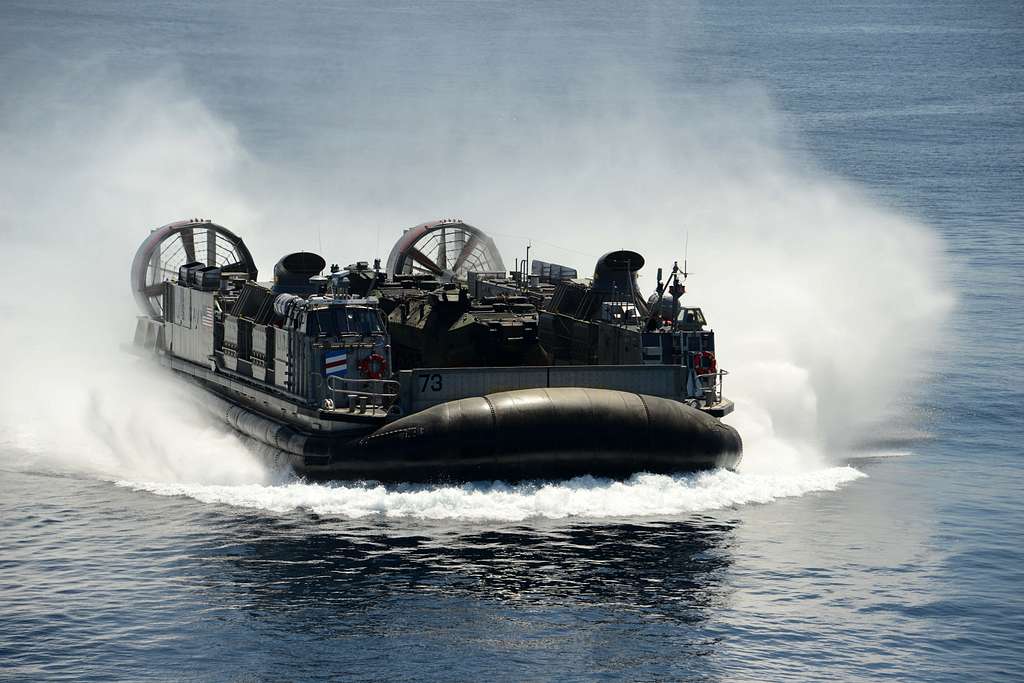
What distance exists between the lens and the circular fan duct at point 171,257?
1757 inches

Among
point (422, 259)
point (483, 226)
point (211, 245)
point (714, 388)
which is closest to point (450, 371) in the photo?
point (714, 388)

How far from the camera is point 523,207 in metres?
70.1

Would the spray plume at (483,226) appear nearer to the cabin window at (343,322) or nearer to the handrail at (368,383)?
the handrail at (368,383)

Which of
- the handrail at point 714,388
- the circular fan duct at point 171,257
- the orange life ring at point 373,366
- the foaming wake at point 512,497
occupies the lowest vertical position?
the foaming wake at point 512,497

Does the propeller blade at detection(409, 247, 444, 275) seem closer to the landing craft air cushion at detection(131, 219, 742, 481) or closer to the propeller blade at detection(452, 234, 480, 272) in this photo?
the propeller blade at detection(452, 234, 480, 272)

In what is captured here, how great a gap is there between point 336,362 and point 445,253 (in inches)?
565

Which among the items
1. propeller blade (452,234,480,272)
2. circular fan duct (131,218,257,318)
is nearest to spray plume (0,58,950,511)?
circular fan duct (131,218,257,318)

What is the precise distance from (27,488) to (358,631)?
12.3 m

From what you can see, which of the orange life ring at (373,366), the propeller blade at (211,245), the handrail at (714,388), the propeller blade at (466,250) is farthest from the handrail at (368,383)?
the propeller blade at (466,250)

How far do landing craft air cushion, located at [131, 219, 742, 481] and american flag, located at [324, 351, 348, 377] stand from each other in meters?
0.02

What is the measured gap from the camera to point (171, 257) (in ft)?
149

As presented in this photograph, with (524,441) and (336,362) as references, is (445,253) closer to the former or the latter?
(336,362)

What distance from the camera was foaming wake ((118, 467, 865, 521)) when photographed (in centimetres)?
3216

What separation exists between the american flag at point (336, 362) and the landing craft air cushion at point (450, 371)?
0.02 meters
